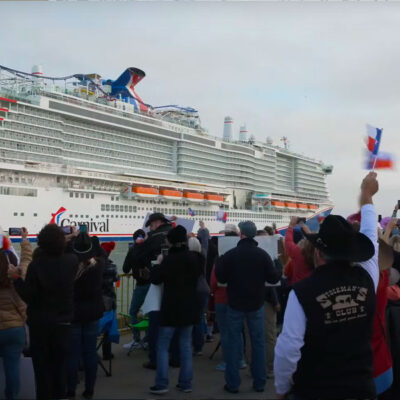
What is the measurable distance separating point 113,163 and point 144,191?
4.77 m

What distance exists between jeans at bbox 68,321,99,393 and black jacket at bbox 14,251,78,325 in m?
0.56

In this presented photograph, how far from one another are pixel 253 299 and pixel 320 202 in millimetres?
70463

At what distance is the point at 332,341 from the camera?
2.18m

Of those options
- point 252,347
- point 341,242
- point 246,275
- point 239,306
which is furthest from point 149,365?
point 341,242

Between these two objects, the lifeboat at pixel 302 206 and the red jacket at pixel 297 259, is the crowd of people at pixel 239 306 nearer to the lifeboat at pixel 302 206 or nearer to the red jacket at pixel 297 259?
the red jacket at pixel 297 259

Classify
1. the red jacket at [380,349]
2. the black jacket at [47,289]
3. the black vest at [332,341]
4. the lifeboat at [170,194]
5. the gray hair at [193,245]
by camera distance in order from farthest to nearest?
the lifeboat at [170,194]
the gray hair at [193,245]
the black jacket at [47,289]
the red jacket at [380,349]
the black vest at [332,341]

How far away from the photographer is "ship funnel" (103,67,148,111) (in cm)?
4919

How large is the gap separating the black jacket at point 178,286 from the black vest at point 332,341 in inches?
80.6

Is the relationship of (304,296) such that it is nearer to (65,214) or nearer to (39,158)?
(65,214)

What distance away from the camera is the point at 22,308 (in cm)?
357

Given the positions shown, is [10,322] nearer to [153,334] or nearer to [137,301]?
[153,334]

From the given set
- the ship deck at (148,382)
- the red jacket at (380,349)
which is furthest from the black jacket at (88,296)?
the red jacket at (380,349)

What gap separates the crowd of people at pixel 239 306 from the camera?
219cm

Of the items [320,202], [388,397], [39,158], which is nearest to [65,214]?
[39,158]
